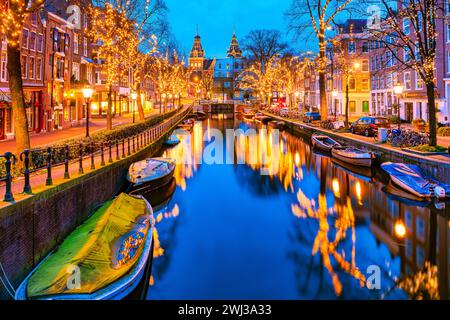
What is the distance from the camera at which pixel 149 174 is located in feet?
69.7

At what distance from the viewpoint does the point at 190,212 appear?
1819 cm

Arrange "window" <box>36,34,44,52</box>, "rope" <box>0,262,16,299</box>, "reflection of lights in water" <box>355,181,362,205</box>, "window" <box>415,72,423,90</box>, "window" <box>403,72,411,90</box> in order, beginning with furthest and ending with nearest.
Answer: "window" <box>403,72,411,90</box>
"window" <box>415,72,423,90</box>
"window" <box>36,34,44,52</box>
"reflection of lights in water" <box>355,181,362,205</box>
"rope" <box>0,262,16,299</box>

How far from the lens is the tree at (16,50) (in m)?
15.3

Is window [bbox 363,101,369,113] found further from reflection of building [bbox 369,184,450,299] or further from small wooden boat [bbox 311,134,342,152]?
reflection of building [bbox 369,184,450,299]

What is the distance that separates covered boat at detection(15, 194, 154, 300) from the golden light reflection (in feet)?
16.4

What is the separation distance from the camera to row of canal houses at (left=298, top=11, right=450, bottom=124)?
1545 inches

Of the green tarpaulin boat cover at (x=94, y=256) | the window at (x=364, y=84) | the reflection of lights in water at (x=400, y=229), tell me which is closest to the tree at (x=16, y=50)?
the green tarpaulin boat cover at (x=94, y=256)

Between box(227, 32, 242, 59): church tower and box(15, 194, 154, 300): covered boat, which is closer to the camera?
box(15, 194, 154, 300): covered boat

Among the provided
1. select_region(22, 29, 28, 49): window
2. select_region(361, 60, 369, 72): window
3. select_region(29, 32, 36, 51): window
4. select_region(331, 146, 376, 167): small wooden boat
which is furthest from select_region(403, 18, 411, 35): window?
select_region(22, 29, 28, 49): window

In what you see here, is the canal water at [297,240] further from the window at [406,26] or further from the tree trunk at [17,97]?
the window at [406,26]

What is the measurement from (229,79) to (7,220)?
16194cm

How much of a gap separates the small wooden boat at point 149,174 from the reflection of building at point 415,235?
415 inches

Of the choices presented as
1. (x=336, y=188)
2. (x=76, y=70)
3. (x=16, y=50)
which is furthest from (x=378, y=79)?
(x=16, y=50)
